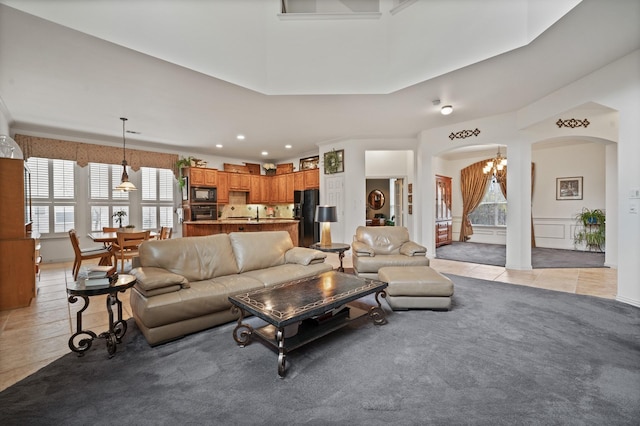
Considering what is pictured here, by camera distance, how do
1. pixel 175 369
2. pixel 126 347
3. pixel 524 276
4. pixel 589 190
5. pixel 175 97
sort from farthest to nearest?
pixel 589 190 → pixel 524 276 → pixel 175 97 → pixel 126 347 → pixel 175 369

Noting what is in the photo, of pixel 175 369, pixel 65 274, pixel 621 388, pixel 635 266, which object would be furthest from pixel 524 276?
pixel 65 274

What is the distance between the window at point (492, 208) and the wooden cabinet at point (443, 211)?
40.4 inches

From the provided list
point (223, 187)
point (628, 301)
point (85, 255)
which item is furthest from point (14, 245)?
point (628, 301)

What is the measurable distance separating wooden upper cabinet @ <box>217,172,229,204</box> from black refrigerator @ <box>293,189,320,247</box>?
89.6 inches

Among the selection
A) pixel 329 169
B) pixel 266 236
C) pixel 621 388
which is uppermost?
pixel 329 169

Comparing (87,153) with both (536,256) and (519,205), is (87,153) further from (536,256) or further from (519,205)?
(536,256)

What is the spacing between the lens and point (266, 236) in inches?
148

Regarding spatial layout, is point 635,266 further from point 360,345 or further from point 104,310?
point 104,310

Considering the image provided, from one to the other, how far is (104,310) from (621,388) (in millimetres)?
4761

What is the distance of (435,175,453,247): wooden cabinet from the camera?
26.3 ft

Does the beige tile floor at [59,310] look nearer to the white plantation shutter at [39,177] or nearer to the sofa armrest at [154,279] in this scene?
the sofa armrest at [154,279]

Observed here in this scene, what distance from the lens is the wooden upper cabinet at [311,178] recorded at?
7.77m

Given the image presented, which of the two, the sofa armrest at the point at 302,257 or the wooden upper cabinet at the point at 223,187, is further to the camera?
the wooden upper cabinet at the point at 223,187

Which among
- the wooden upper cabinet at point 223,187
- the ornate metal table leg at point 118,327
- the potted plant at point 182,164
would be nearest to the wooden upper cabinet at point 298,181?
the wooden upper cabinet at point 223,187
